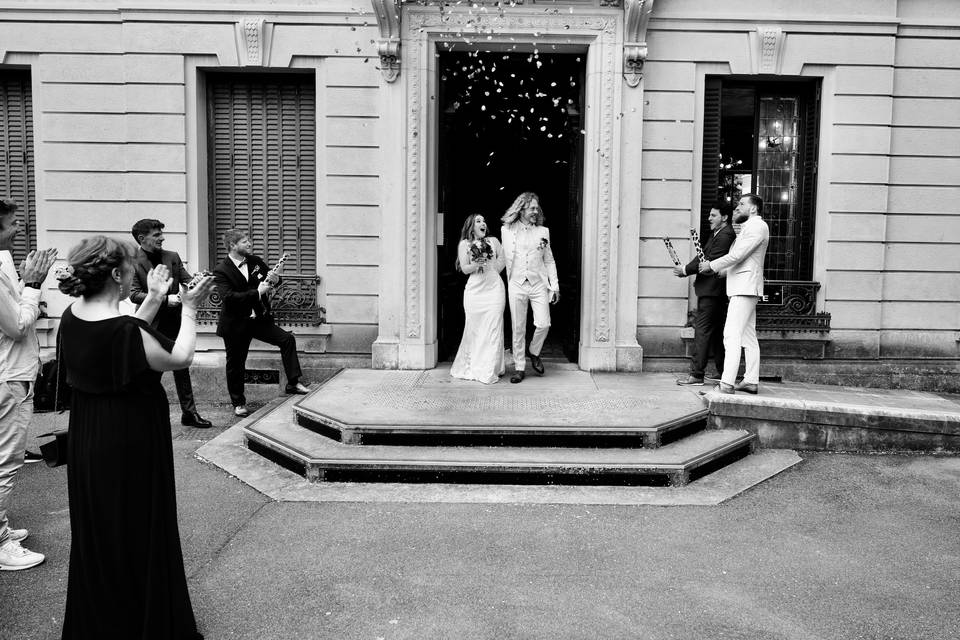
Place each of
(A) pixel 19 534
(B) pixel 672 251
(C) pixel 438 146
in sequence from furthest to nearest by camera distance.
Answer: (C) pixel 438 146
(B) pixel 672 251
(A) pixel 19 534

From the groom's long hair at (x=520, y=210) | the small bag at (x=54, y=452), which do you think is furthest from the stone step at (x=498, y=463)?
the groom's long hair at (x=520, y=210)

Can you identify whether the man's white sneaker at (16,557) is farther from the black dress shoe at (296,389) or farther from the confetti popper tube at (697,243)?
the confetti popper tube at (697,243)

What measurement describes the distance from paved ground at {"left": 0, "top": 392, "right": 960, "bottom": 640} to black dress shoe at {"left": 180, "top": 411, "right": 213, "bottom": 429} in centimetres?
A: 178

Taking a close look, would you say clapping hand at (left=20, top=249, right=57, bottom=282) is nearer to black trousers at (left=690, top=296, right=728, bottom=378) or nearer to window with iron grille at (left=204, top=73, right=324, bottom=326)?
window with iron grille at (left=204, top=73, right=324, bottom=326)

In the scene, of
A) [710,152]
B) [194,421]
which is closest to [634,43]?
[710,152]

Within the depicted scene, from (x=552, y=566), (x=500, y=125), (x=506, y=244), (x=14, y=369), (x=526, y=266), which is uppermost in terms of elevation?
(x=500, y=125)

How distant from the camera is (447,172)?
34.5ft

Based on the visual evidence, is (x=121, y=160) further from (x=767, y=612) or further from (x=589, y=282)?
(x=767, y=612)

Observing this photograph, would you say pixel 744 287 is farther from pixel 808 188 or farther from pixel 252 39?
pixel 252 39

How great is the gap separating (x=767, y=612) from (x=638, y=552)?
1000 mm

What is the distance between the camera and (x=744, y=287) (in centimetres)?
807

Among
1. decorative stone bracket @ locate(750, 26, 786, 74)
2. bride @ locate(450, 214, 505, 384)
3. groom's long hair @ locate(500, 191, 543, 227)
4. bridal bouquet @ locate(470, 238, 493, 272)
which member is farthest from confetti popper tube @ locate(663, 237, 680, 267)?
decorative stone bracket @ locate(750, 26, 786, 74)

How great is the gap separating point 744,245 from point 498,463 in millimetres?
3652

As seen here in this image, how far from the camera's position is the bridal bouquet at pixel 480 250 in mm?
8984
